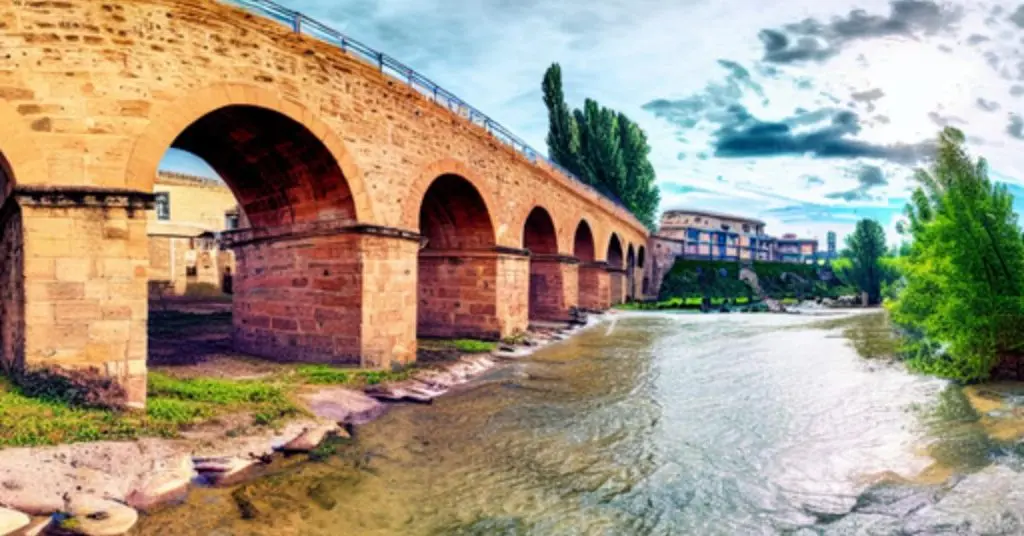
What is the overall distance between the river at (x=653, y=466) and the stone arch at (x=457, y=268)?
176 inches

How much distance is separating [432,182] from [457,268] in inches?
120

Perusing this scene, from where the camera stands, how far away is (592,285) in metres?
26.9

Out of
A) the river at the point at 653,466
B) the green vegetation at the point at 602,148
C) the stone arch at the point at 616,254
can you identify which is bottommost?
the river at the point at 653,466

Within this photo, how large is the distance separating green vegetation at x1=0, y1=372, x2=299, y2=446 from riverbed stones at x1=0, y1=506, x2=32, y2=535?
1.28m

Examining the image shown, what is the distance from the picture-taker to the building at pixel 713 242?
4353cm

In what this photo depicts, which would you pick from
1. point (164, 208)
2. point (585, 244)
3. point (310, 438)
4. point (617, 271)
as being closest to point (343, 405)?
point (310, 438)

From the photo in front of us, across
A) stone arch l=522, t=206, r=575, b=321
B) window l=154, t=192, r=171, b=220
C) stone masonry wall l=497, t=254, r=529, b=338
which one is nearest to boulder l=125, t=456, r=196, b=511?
stone masonry wall l=497, t=254, r=529, b=338

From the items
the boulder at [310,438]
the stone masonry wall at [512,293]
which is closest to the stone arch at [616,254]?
the stone masonry wall at [512,293]

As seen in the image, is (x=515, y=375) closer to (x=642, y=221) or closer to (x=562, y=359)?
(x=562, y=359)

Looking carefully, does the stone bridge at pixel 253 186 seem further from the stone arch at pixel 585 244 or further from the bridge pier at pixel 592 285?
the bridge pier at pixel 592 285

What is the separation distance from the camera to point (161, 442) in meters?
5.64

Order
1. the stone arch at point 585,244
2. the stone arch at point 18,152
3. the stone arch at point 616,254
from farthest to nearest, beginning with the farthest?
the stone arch at point 616,254 < the stone arch at point 585,244 < the stone arch at point 18,152

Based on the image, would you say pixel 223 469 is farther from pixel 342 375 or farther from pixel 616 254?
pixel 616 254

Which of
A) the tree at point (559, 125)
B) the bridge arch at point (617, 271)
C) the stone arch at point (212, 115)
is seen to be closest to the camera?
the stone arch at point (212, 115)
